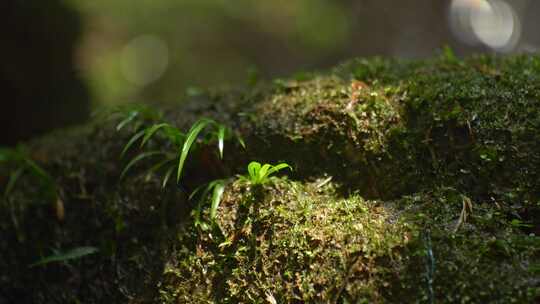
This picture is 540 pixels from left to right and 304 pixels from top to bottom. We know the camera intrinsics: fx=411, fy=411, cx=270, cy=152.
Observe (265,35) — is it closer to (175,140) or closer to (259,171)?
(175,140)

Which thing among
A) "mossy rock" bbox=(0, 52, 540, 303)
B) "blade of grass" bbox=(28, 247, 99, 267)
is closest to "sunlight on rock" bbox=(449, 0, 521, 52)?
"mossy rock" bbox=(0, 52, 540, 303)

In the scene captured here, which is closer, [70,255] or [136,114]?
[70,255]

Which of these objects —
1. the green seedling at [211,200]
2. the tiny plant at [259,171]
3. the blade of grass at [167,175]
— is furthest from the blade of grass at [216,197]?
the blade of grass at [167,175]

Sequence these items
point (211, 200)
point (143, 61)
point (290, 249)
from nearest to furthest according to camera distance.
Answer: point (290, 249) → point (211, 200) → point (143, 61)

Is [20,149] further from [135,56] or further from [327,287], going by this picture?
[135,56]

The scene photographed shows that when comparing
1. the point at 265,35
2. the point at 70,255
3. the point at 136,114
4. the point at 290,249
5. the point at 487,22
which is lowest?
the point at 70,255

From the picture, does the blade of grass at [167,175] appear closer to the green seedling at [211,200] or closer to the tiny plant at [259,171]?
the green seedling at [211,200]

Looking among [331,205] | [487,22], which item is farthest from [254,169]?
[487,22]

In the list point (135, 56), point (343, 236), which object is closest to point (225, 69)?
point (135, 56)

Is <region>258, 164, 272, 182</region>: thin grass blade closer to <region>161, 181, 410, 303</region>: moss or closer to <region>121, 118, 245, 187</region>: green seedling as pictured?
<region>161, 181, 410, 303</region>: moss
